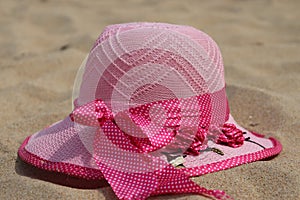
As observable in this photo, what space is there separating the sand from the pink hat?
0.06 metres

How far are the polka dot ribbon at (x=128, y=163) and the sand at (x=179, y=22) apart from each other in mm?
48

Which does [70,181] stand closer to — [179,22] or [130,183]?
[130,183]

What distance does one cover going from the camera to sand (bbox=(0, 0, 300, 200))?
5.17ft

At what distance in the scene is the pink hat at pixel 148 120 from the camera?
1.52 meters

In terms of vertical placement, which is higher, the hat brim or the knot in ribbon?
the knot in ribbon

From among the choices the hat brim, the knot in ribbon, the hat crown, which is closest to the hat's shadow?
the hat brim

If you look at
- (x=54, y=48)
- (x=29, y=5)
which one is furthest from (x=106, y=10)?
(x=54, y=48)

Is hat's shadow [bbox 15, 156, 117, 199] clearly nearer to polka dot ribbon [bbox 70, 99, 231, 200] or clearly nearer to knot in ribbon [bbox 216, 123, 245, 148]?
polka dot ribbon [bbox 70, 99, 231, 200]

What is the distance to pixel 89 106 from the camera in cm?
157

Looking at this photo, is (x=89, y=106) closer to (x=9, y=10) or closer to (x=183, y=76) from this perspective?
(x=183, y=76)

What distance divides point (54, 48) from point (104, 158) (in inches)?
82.4

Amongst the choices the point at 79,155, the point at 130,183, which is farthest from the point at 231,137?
the point at 79,155

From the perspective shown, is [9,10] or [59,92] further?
[9,10]

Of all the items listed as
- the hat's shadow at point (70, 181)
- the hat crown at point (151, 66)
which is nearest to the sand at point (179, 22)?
the hat's shadow at point (70, 181)
